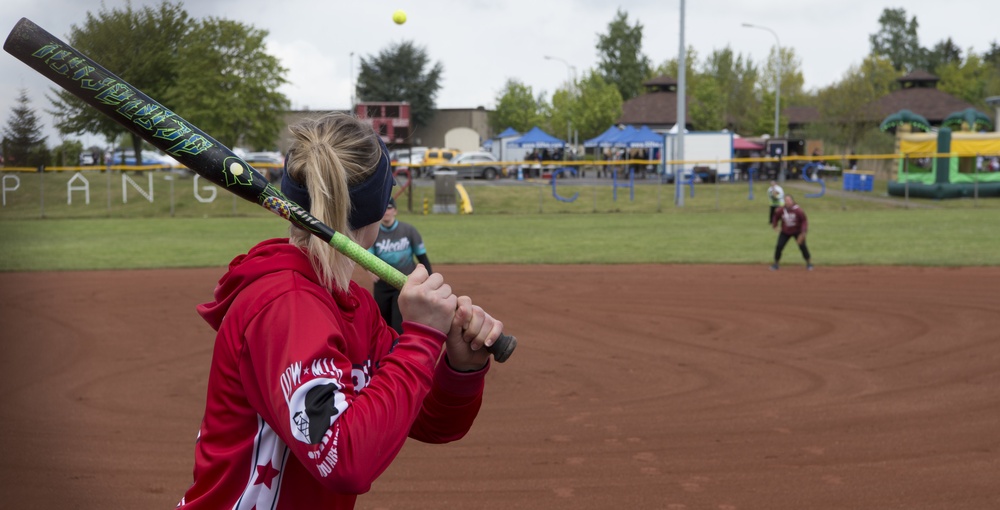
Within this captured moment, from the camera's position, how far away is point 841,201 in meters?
39.8

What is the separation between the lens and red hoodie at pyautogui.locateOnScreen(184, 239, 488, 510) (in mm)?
2170

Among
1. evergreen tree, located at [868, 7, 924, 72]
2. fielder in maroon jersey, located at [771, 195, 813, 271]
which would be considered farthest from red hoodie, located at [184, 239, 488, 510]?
evergreen tree, located at [868, 7, 924, 72]

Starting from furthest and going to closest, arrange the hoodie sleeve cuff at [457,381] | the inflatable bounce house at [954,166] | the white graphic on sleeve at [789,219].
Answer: the inflatable bounce house at [954,166] → the white graphic on sleeve at [789,219] → the hoodie sleeve cuff at [457,381]

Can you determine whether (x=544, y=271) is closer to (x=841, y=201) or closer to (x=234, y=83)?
(x=234, y=83)

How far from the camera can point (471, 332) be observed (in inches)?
95.2

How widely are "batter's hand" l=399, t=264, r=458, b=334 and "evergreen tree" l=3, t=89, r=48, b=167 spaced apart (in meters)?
0.81

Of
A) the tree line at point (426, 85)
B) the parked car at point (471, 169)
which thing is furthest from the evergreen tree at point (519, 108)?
the parked car at point (471, 169)

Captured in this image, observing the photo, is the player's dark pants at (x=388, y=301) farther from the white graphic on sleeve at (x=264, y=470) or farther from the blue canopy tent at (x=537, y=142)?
the blue canopy tent at (x=537, y=142)

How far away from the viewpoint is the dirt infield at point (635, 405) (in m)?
6.56

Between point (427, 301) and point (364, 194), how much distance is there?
329 millimetres

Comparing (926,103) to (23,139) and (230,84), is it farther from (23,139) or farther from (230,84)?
(23,139)

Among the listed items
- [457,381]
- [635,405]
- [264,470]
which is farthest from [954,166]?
[264,470]

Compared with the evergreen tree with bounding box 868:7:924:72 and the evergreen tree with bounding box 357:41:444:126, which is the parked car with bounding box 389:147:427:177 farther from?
the evergreen tree with bounding box 868:7:924:72

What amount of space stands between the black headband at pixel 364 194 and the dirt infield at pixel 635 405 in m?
0.67
